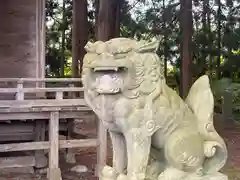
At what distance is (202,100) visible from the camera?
3115 millimetres

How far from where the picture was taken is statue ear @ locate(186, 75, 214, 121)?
A: 3078mm

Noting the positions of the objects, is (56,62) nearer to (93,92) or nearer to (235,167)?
(235,167)

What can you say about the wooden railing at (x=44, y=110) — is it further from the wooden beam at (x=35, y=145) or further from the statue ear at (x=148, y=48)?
the statue ear at (x=148, y=48)

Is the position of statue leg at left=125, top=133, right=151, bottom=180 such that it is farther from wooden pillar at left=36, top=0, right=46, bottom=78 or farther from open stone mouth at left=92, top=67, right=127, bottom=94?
wooden pillar at left=36, top=0, right=46, bottom=78

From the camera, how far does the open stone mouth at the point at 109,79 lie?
2.70 meters

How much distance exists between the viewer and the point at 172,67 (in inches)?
754

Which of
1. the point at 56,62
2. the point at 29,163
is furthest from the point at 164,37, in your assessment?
the point at 29,163

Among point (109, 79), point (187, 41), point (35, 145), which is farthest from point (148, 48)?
point (187, 41)

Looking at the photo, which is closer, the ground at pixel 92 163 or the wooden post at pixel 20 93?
the wooden post at pixel 20 93

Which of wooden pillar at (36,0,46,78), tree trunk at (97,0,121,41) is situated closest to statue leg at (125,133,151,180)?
wooden pillar at (36,0,46,78)

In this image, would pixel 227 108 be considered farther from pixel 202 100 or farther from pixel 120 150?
pixel 120 150

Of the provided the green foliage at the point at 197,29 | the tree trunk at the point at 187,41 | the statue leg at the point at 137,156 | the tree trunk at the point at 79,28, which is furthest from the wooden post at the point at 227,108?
the statue leg at the point at 137,156

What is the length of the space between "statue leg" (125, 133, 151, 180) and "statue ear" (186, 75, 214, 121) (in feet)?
1.49

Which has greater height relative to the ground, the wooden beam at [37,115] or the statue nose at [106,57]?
the statue nose at [106,57]
